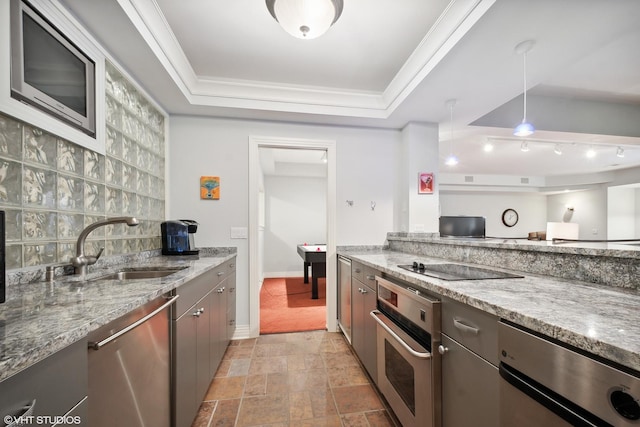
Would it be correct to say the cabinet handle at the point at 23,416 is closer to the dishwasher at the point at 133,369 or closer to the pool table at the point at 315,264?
the dishwasher at the point at 133,369

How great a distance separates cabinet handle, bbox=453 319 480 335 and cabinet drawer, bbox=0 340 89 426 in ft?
3.83

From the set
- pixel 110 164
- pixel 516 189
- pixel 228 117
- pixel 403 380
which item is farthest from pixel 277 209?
pixel 516 189

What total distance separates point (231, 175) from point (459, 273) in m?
2.25

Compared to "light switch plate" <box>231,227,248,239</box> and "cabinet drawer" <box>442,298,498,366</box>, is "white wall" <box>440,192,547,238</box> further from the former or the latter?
"cabinet drawer" <box>442,298,498,366</box>

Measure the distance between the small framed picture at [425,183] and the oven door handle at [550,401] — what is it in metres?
2.20

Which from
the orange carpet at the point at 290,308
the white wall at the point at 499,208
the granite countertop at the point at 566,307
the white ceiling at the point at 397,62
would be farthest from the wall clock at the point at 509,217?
the granite countertop at the point at 566,307

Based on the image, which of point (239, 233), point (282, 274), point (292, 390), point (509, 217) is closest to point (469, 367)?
point (292, 390)

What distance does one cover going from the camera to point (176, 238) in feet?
7.29

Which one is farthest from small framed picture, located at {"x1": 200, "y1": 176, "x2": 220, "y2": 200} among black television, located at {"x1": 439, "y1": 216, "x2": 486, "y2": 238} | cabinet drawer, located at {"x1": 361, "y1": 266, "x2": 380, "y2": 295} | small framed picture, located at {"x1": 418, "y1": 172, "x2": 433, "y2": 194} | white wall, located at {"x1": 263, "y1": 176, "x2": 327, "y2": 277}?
black television, located at {"x1": 439, "y1": 216, "x2": 486, "y2": 238}

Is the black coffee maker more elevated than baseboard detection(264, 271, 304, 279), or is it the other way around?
the black coffee maker

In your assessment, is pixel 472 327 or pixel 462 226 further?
pixel 462 226

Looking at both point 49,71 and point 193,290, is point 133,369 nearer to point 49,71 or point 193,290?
point 193,290

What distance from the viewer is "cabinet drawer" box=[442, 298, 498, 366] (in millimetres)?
797

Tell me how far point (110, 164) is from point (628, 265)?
2760 mm
